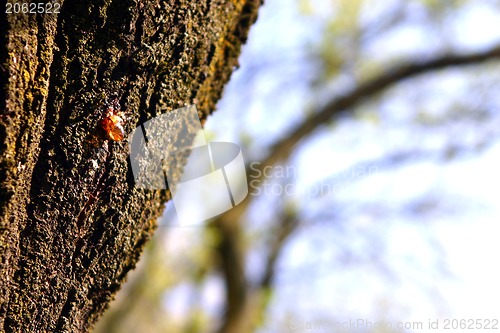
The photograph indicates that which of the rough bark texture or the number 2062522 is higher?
the number 2062522

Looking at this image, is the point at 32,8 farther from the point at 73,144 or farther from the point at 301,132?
the point at 301,132

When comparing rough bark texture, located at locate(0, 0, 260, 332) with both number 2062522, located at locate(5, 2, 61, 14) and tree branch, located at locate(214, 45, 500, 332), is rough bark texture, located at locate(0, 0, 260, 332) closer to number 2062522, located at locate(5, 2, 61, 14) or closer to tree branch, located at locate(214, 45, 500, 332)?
number 2062522, located at locate(5, 2, 61, 14)

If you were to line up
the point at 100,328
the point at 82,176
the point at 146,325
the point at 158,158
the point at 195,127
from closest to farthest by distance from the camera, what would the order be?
the point at 82,176, the point at 158,158, the point at 195,127, the point at 100,328, the point at 146,325

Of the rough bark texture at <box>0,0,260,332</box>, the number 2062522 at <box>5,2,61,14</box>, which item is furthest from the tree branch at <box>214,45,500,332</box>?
the number 2062522 at <box>5,2,61,14</box>

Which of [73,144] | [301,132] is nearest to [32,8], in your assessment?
[73,144]

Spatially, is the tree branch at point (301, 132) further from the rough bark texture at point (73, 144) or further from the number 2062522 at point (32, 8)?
the number 2062522 at point (32, 8)

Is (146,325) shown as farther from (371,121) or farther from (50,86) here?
(50,86)

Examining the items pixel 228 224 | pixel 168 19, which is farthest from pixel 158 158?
pixel 228 224

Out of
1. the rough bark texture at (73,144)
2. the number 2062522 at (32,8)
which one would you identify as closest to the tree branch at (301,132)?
the rough bark texture at (73,144)
